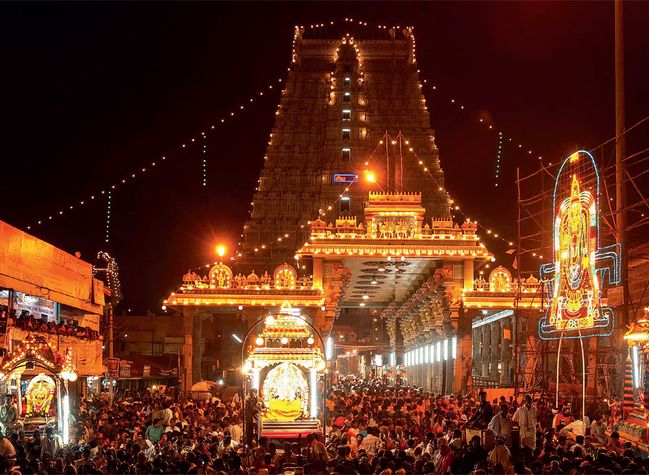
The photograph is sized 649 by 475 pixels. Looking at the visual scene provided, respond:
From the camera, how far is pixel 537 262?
6150cm

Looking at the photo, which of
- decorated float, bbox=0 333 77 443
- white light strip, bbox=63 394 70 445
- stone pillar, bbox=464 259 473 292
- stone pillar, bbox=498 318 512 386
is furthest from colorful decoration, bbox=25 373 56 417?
stone pillar, bbox=498 318 512 386

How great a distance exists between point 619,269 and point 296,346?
10072 mm

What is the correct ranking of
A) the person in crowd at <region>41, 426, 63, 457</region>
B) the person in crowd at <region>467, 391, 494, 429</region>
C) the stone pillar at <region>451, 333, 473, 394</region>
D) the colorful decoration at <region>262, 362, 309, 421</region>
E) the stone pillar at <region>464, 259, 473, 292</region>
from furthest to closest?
the stone pillar at <region>464, 259, 473, 292</region> < the stone pillar at <region>451, 333, 473, 394</region> < the colorful decoration at <region>262, 362, 309, 421</region> < the person in crowd at <region>467, 391, 494, 429</region> < the person in crowd at <region>41, 426, 63, 457</region>

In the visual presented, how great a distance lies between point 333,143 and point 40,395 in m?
52.9

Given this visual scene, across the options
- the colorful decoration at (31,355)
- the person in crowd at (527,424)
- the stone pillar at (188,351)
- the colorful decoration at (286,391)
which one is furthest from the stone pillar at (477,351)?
the colorful decoration at (31,355)

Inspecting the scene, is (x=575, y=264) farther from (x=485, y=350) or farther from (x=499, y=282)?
(x=485, y=350)

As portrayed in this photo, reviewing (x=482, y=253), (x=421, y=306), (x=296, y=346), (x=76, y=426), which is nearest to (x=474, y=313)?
(x=482, y=253)

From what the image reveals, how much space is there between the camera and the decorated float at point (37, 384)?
70.4 feet

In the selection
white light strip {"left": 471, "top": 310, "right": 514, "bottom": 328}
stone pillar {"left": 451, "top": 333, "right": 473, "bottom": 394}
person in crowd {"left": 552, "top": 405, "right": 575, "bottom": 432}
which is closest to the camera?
person in crowd {"left": 552, "top": 405, "right": 575, "bottom": 432}

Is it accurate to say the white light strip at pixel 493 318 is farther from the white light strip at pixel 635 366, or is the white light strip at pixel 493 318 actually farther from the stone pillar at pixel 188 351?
the white light strip at pixel 635 366

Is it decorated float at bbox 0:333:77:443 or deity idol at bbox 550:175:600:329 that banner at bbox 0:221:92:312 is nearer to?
decorated float at bbox 0:333:77:443

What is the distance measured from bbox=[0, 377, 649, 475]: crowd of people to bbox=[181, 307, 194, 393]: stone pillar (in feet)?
47.6

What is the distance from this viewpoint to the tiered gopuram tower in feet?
236

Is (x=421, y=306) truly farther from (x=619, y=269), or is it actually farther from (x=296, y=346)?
(x=619, y=269)
